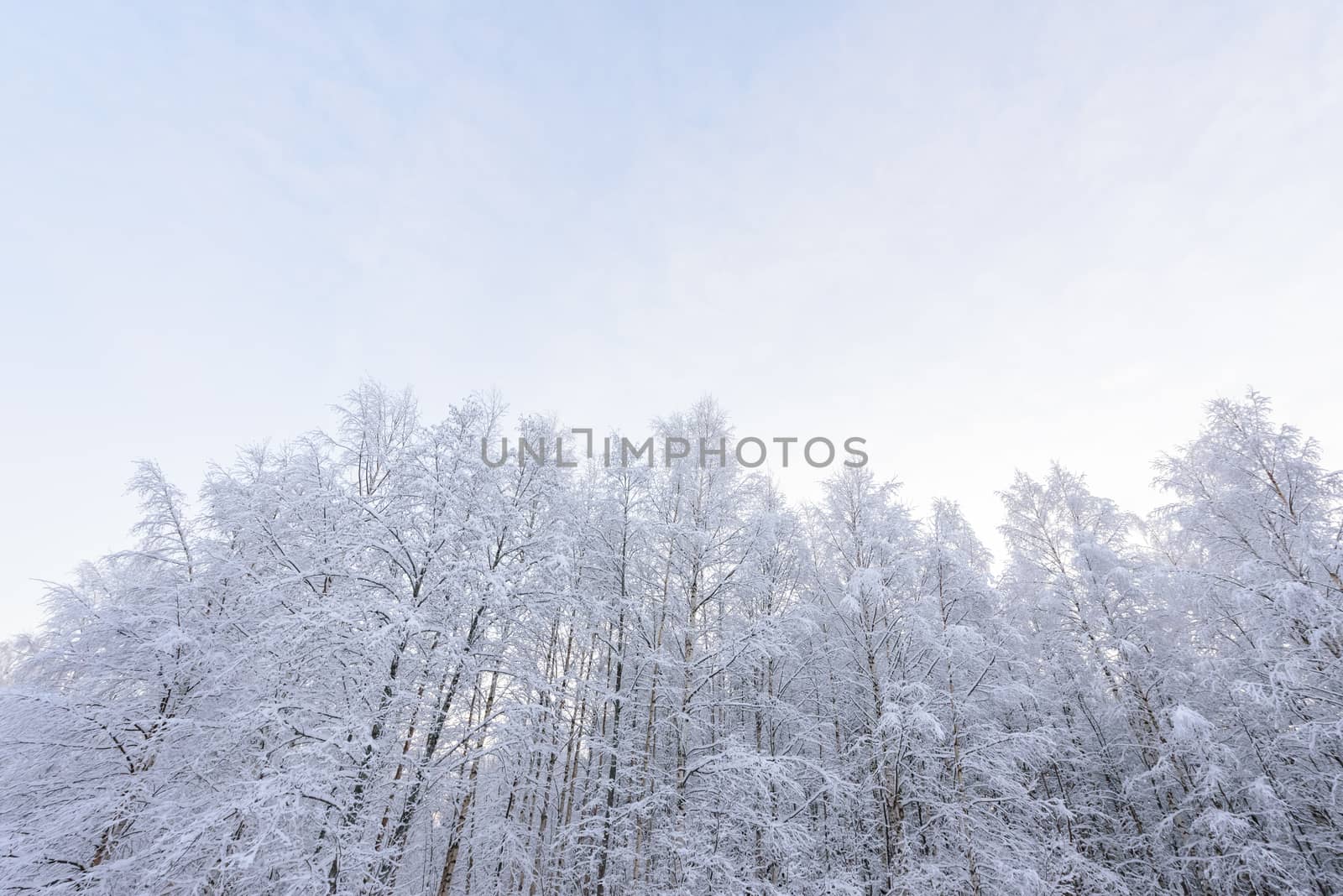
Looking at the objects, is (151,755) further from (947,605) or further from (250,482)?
(947,605)

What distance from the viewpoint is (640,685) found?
11453 mm

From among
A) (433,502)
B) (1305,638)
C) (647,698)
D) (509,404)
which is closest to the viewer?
(433,502)

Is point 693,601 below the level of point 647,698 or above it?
above

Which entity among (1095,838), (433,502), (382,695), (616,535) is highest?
(616,535)

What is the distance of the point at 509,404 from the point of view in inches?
419

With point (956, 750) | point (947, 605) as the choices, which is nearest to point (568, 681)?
point (956, 750)

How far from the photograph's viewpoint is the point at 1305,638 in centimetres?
979

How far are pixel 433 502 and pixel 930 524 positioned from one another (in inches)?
416

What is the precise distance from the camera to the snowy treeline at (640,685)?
7.40 metres

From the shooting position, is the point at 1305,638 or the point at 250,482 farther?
the point at 250,482

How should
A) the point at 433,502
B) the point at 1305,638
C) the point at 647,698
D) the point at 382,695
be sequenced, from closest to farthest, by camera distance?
the point at 382,695 → the point at 433,502 → the point at 1305,638 → the point at 647,698

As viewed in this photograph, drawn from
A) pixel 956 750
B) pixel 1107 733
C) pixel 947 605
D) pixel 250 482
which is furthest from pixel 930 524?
pixel 250 482

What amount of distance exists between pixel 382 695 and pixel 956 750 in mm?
9978

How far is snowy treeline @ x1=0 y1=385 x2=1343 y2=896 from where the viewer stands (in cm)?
740
